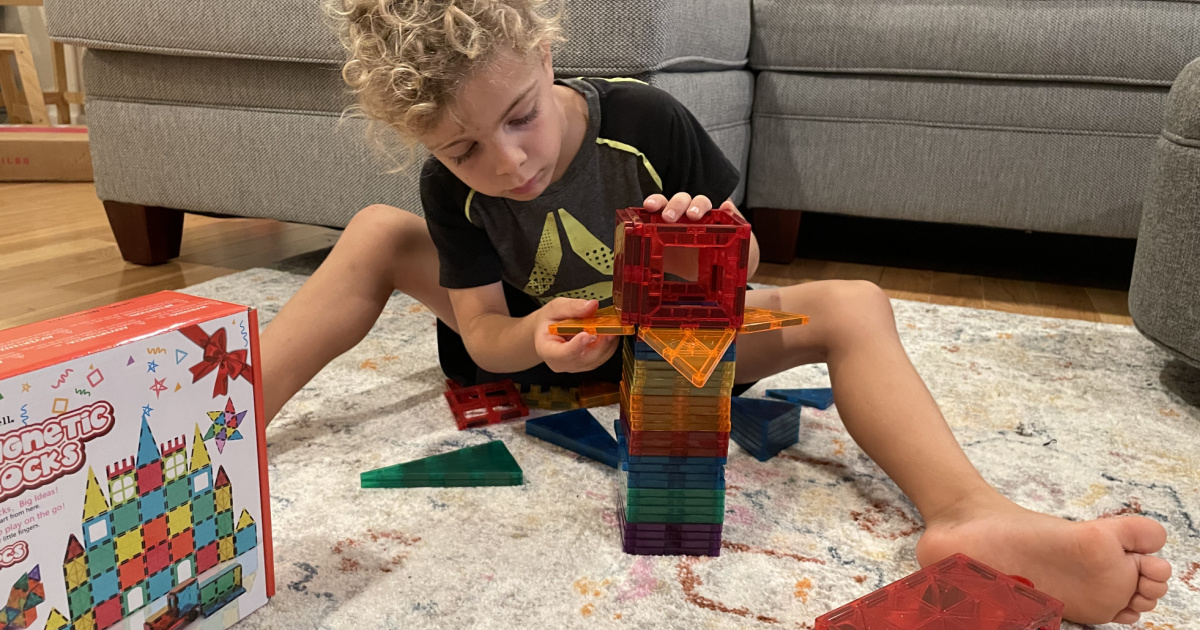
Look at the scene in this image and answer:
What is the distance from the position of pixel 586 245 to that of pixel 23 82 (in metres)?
2.92

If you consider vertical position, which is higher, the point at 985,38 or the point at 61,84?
the point at 985,38

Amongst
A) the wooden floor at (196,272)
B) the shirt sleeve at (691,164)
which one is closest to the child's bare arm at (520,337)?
the shirt sleeve at (691,164)

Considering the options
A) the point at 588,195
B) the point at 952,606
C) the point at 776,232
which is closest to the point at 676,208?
the point at 588,195

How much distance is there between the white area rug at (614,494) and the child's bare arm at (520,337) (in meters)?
0.10

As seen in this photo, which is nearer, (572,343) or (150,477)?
(150,477)

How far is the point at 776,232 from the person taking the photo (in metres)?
1.78

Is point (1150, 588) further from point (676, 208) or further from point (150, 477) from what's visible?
point (150, 477)

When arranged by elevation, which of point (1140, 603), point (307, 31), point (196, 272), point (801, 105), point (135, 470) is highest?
point (307, 31)

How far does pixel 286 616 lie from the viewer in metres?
0.59

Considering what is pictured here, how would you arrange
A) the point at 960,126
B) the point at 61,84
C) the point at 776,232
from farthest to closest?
the point at 61,84, the point at 776,232, the point at 960,126

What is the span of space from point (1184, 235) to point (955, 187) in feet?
2.06

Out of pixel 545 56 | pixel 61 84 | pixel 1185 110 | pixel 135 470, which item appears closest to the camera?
pixel 135 470

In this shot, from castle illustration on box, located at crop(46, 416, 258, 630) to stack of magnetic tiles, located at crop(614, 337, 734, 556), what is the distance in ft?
0.90

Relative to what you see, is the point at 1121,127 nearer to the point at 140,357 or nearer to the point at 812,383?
the point at 812,383
